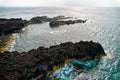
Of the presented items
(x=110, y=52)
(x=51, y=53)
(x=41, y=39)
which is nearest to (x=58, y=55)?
(x=51, y=53)

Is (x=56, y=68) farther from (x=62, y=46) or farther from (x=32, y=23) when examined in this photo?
(x=32, y=23)

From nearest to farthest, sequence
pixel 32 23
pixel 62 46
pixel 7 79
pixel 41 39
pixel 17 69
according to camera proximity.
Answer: pixel 7 79, pixel 17 69, pixel 62 46, pixel 41 39, pixel 32 23

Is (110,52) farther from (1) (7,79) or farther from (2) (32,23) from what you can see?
(2) (32,23)

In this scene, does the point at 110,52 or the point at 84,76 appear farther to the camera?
the point at 110,52

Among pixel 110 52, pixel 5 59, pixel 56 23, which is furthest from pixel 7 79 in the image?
pixel 56 23

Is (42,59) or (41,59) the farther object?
(42,59)

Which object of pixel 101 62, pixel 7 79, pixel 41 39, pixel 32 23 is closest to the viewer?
pixel 7 79

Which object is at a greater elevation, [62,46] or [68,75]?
[62,46]
